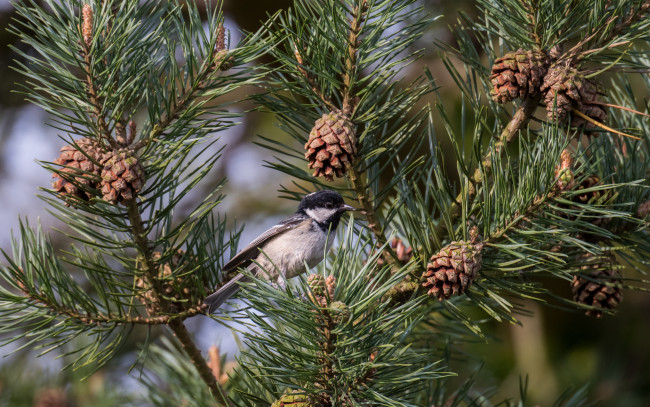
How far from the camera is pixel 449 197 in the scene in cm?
184

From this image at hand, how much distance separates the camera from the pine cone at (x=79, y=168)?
1.67 metres

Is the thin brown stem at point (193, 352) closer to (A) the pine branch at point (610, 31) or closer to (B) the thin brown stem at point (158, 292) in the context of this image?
(B) the thin brown stem at point (158, 292)

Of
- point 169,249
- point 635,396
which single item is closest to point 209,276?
point 169,249

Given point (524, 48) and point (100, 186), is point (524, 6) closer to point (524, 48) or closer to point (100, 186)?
point (524, 48)

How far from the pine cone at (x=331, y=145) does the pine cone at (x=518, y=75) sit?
0.41m

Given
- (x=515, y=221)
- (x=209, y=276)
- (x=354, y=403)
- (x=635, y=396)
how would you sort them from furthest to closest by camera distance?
(x=635, y=396) < (x=209, y=276) < (x=515, y=221) < (x=354, y=403)

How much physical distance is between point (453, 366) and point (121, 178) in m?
2.43

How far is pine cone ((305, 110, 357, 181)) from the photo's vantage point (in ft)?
5.69

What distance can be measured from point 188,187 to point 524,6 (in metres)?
1.00

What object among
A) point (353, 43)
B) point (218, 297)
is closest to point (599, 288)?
point (353, 43)

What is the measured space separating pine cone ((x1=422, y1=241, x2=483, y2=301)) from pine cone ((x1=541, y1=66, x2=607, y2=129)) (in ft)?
1.31

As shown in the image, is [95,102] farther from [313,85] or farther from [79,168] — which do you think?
[313,85]

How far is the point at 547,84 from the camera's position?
1.74 metres

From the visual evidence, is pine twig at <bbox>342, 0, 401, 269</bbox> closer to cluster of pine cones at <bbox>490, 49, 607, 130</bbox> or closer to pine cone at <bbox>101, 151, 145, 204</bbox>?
cluster of pine cones at <bbox>490, 49, 607, 130</bbox>
